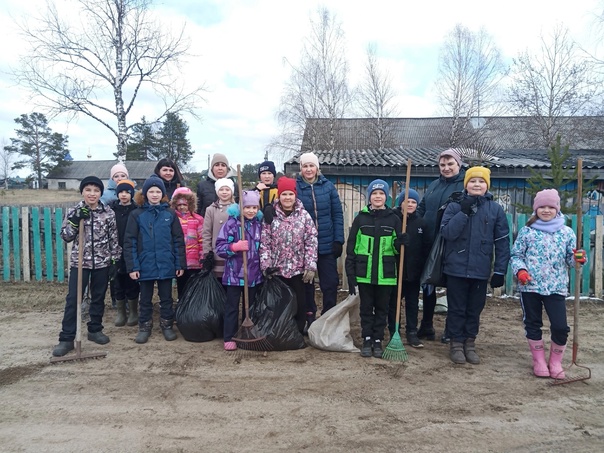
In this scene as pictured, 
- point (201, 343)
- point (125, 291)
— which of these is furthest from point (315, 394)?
point (125, 291)

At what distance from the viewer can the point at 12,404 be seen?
10.3 ft

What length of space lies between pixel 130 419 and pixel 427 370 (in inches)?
95.6

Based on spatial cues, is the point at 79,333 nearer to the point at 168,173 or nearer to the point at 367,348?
the point at 168,173

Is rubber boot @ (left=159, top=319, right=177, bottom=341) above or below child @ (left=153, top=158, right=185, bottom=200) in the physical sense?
below

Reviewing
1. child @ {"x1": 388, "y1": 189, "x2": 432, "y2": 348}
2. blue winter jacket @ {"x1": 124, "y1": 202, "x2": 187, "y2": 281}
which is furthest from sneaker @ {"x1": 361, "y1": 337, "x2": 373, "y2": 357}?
blue winter jacket @ {"x1": 124, "y1": 202, "x2": 187, "y2": 281}

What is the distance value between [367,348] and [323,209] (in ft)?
4.81

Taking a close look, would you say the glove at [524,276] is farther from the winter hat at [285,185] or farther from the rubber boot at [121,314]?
the rubber boot at [121,314]

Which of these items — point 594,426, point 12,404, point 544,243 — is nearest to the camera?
point 594,426

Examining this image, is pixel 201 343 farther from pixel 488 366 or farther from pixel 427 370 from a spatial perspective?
pixel 488 366

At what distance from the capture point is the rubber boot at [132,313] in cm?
500

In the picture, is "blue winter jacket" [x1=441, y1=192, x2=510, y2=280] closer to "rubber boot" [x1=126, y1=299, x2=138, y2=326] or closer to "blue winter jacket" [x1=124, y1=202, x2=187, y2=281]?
"blue winter jacket" [x1=124, y1=202, x2=187, y2=281]

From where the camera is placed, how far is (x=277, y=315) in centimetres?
413

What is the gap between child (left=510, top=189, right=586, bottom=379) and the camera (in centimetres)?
356

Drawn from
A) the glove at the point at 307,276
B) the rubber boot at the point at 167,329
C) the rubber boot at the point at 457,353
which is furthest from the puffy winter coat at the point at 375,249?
the rubber boot at the point at 167,329
